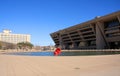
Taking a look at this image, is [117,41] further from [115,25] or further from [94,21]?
[94,21]

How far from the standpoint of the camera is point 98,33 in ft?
318

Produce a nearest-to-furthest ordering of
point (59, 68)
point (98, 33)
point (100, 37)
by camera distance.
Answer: point (59, 68)
point (100, 37)
point (98, 33)

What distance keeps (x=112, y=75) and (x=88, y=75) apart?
1.40m

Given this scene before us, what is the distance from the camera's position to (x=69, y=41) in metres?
134

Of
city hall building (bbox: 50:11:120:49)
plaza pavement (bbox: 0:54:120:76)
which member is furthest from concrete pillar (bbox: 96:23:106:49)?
plaza pavement (bbox: 0:54:120:76)

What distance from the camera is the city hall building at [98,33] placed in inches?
3499

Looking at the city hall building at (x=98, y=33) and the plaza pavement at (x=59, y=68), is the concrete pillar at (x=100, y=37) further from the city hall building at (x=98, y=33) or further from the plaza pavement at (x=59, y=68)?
the plaza pavement at (x=59, y=68)

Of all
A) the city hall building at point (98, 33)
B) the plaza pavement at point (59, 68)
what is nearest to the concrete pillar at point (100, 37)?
the city hall building at point (98, 33)

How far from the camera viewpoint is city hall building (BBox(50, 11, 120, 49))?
88875 mm

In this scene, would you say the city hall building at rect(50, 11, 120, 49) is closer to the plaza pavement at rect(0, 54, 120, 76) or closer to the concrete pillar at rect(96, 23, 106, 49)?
the concrete pillar at rect(96, 23, 106, 49)

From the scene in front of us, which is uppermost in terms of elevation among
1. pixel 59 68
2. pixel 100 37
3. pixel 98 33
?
pixel 98 33

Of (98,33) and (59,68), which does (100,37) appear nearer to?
(98,33)

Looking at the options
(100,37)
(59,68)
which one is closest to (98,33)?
(100,37)

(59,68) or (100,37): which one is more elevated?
(100,37)
